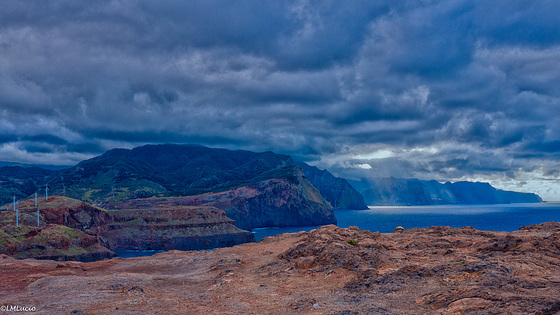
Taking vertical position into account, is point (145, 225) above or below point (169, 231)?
above

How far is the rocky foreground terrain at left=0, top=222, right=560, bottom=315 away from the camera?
18859mm

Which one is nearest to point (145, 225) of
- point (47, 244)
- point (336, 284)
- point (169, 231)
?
point (169, 231)

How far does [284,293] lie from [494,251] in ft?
68.7

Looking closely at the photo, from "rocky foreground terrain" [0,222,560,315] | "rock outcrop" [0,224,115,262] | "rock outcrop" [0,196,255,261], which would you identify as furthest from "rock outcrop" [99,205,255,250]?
"rocky foreground terrain" [0,222,560,315]

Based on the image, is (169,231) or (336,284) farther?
(169,231)

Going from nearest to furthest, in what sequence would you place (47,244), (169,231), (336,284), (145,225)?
(336,284) < (47,244) < (169,231) < (145,225)

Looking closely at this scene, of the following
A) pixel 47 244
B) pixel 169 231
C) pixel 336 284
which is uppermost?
pixel 336 284

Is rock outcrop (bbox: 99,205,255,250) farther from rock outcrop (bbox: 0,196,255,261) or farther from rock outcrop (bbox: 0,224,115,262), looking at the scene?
rock outcrop (bbox: 0,224,115,262)

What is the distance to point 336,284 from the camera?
26875 mm

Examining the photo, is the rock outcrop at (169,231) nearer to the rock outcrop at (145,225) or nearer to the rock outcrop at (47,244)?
the rock outcrop at (145,225)

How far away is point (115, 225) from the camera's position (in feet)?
534

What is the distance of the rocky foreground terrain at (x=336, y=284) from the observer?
18859mm

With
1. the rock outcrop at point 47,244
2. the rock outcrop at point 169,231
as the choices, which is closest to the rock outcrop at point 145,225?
the rock outcrop at point 169,231

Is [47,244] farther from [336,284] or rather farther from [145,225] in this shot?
[336,284]
